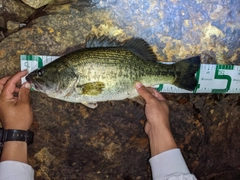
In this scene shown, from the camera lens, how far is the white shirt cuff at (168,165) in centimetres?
263

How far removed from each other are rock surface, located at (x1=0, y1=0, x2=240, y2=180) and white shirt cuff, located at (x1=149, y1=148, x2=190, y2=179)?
0.52m

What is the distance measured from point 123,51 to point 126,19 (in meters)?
0.52

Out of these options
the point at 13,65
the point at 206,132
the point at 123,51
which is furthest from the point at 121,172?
the point at 13,65

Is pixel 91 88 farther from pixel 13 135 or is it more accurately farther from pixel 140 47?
pixel 13 135

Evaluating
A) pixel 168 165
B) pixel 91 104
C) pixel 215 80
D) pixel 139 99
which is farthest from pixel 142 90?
pixel 215 80

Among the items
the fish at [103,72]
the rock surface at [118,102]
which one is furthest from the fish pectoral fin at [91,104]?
the rock surface at [118,102]

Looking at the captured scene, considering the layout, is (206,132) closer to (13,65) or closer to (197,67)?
(197,67)

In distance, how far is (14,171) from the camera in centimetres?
252

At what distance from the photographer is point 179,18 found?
10.4ft

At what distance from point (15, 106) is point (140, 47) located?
131 cm

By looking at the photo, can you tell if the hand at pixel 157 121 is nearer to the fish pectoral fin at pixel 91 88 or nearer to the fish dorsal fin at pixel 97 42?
the fish pectoral fin at pixel 91 88

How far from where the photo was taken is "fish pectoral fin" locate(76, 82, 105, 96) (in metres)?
2.61

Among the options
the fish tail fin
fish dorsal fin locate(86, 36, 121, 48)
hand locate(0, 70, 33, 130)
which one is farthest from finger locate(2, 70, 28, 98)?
the fish tail fin

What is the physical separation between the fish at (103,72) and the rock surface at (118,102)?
1.07 ft
